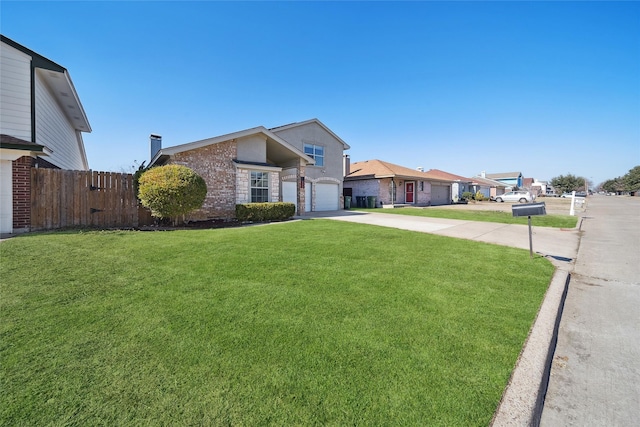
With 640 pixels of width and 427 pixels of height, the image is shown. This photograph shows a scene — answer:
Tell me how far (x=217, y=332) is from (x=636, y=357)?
14.4 ft

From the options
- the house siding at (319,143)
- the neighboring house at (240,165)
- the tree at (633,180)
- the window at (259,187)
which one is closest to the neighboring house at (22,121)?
the neighboring house at (240,165)

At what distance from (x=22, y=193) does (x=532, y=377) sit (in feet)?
39.9

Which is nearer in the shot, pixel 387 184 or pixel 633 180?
pixel 387 184

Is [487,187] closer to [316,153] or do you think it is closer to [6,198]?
[316,153]

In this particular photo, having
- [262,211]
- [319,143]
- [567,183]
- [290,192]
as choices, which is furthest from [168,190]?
[567,183]

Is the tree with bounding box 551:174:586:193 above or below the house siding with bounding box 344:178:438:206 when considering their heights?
above

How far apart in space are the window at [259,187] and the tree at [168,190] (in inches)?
146

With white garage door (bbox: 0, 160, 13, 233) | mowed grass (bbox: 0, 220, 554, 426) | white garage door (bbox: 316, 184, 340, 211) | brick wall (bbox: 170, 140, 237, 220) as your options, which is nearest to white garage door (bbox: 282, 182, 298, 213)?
white garage door (bbox: 316, 184, 340, 211)

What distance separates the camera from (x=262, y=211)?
12289 millimetres

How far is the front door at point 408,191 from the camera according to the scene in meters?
28.2

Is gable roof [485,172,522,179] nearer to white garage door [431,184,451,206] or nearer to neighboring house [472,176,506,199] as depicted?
neighboring house [472,176,506,199]

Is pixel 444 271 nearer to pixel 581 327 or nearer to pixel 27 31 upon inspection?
pixel 581 327

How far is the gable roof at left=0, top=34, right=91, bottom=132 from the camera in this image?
29.3 feet

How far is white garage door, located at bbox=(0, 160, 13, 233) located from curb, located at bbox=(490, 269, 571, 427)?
11.8 meters
